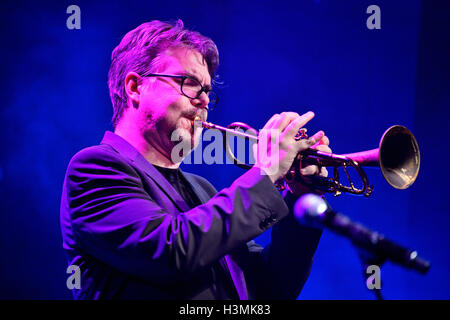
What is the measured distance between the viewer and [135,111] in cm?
191

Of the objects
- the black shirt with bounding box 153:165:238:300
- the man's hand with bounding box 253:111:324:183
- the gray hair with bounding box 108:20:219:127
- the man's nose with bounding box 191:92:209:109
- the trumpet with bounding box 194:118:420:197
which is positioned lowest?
the black shirt with bounding box 153:165:238:300

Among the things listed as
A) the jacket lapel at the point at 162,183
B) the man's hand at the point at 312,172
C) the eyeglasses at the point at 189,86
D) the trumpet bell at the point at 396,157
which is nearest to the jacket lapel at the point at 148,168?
the jacket lapel at the point at 162,183

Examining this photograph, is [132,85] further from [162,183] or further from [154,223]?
[154,223]

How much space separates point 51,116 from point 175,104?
2.00m

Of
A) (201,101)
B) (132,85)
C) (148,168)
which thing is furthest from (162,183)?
(132,85)

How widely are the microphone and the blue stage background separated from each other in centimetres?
267

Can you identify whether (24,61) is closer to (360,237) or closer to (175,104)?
(175,104)

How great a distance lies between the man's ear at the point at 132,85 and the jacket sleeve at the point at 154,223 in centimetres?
58

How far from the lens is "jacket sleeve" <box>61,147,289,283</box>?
128 cm

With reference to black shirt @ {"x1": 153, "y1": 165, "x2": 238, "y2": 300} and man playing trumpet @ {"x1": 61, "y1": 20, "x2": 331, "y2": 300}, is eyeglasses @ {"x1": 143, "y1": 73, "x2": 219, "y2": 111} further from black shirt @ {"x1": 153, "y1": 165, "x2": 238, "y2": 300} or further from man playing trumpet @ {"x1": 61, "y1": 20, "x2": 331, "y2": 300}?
black shirt @ {"x1": 153, "y1": 165, "x2": 238, "y2": 300}

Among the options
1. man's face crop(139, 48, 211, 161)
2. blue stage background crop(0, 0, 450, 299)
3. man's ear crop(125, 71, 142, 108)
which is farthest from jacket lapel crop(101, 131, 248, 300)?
blue stage background crop(0, 0, 450, 299)

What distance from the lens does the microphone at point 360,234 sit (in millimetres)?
935

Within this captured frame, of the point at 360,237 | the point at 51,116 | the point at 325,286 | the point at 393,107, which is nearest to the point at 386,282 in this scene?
the point at 325,286

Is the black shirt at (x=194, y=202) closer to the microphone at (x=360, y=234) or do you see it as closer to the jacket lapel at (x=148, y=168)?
the jacket lapel at (x=148, y=168)
